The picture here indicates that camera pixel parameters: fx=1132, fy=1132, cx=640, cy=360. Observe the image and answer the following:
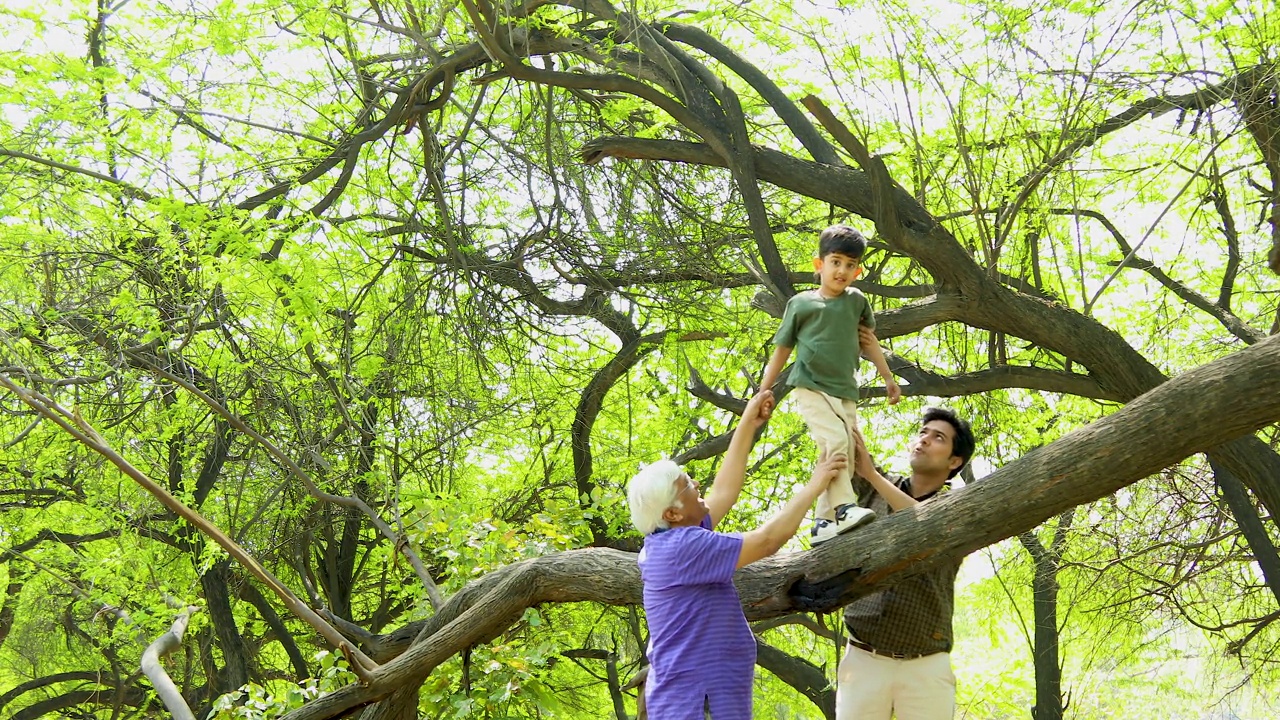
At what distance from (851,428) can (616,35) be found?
3283mm

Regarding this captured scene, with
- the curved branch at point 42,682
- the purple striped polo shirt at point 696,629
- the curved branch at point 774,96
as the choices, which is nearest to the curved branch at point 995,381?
the curved branch at point 774,96

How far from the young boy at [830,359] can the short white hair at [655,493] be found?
2.10 feet

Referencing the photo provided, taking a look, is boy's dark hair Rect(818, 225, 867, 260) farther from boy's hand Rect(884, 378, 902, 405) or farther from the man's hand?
the man's hand

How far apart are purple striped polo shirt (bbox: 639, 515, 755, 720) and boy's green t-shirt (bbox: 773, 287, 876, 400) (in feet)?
2.85

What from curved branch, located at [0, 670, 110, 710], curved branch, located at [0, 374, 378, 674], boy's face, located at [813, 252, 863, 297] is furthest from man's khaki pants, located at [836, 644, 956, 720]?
curved branch, located at [0, 670, 110, 710]

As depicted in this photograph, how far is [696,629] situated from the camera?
9.04 feet

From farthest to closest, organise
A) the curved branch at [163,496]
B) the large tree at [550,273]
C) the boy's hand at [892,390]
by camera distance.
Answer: the large tree at [550,273] < the boy's hand at [892,390] < the curved branch at [163,496]

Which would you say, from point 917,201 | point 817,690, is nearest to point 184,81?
point 917,201

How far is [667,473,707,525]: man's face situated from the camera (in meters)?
2.82

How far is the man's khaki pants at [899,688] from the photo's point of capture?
328 centimetres

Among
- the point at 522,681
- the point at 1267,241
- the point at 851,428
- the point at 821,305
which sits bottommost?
the point at 522,681

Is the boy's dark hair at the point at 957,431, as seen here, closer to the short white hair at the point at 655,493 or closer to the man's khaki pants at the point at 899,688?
the man's khaki pants at the point at 899,688

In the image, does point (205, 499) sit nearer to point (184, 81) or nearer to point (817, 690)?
point (184, 81)

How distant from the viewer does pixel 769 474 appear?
9867mm
